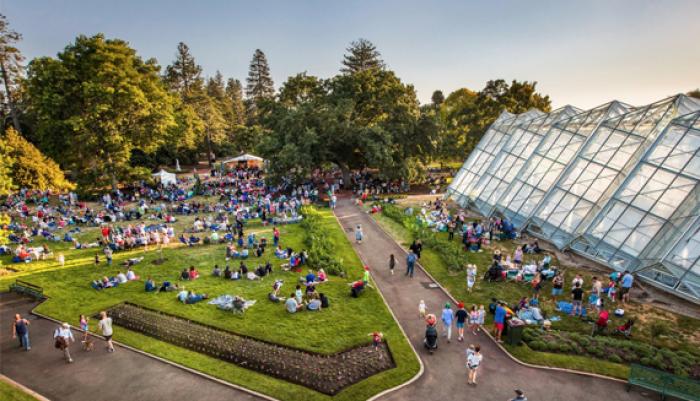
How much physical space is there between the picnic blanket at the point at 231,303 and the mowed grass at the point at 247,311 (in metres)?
0.27

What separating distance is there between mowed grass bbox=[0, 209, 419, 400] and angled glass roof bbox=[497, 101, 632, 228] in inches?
504

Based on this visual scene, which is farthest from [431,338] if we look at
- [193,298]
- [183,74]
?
[183,74]

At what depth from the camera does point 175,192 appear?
133ft

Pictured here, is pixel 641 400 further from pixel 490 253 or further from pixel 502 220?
pixel 502 220

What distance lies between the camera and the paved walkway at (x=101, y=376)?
11484 millimetres

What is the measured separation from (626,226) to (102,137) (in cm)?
4681

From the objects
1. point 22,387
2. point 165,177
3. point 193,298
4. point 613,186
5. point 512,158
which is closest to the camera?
point 22,387

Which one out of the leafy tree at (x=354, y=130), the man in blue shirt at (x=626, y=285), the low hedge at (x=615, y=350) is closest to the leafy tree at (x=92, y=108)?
the leafy tree at (x=354, y=130)

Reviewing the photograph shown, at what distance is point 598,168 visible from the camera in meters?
23.2

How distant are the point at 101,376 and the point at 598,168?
27851mm

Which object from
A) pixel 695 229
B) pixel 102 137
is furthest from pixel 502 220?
pixel 102 137

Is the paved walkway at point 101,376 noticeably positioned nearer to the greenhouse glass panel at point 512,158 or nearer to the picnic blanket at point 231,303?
the picnic blanket at point 231,303

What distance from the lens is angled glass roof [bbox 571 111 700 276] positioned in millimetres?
17734

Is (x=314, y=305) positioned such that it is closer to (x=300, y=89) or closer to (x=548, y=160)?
(x=548, y=160)
